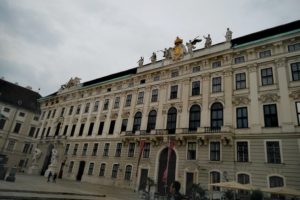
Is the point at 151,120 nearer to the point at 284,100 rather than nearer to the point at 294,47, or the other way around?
the point at 284,100

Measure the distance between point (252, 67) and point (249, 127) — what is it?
668 cm

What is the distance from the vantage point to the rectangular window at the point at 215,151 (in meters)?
22.7

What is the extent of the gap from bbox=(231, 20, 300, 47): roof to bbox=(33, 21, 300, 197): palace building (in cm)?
13

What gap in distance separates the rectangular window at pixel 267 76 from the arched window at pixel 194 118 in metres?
7.51

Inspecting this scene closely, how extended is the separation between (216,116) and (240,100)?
3.04 m

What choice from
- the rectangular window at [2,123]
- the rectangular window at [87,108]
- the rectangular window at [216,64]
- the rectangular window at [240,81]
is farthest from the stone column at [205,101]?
the rectangular window at [2,123]

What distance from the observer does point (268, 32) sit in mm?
25984

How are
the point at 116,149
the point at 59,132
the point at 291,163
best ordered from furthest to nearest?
the point at 59,132 < the point at 116,149 < the point at 291,163

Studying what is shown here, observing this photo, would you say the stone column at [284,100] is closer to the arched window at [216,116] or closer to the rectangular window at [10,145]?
the arched window at [216,116]

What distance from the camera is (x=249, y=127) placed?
21984mm

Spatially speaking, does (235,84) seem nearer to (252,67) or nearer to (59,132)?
(252,67)

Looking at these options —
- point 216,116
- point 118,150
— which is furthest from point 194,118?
point 118,150

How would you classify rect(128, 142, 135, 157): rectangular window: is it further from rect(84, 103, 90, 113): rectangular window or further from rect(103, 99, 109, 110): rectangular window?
rect(84, 103, 90, 113): rectangular window

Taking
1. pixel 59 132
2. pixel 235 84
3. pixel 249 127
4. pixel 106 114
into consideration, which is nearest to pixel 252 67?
pixel 235 84
